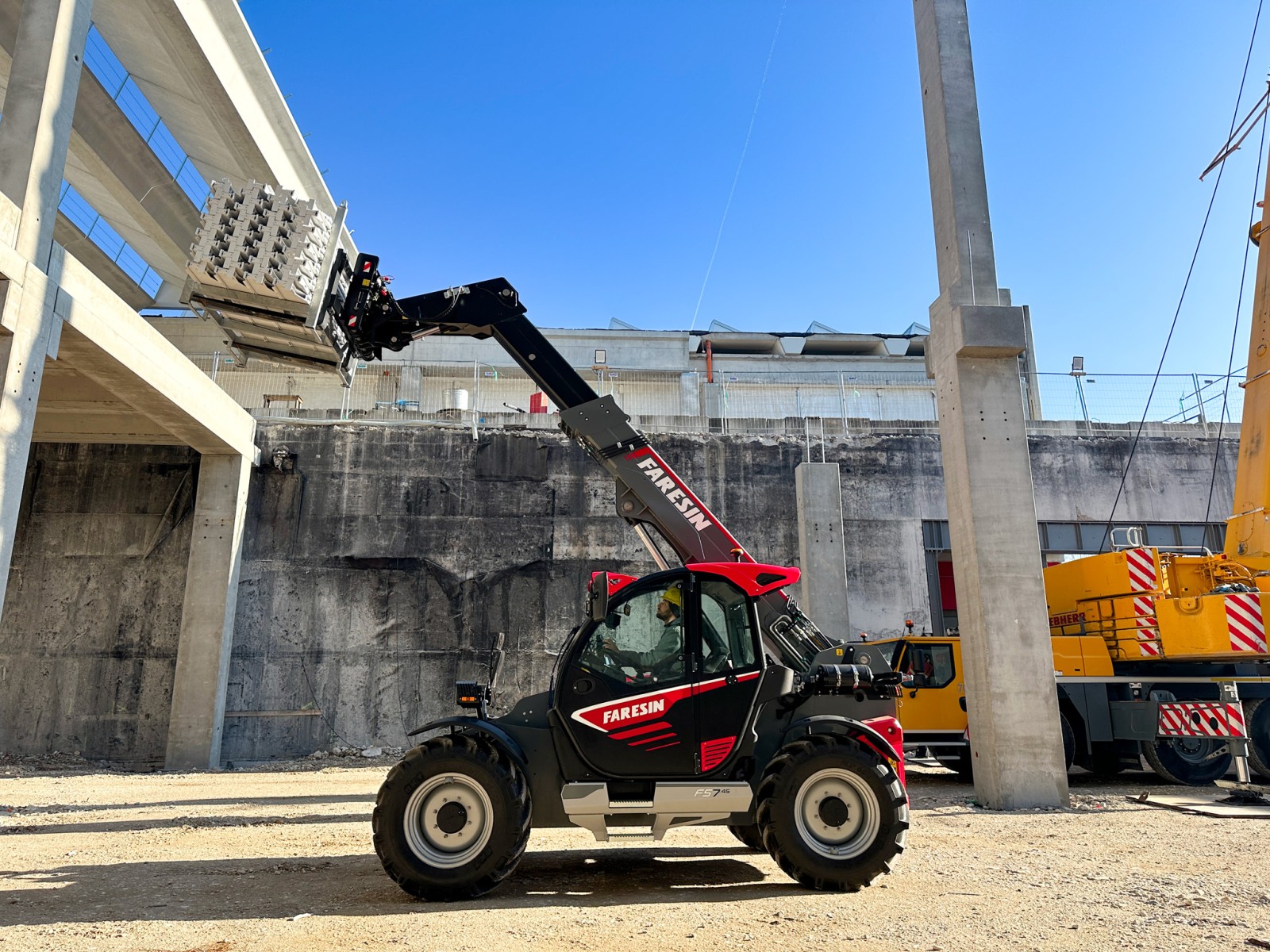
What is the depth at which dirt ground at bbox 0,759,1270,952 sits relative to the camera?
4645 mm

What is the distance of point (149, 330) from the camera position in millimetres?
12734

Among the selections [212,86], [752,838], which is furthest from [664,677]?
[212,86]

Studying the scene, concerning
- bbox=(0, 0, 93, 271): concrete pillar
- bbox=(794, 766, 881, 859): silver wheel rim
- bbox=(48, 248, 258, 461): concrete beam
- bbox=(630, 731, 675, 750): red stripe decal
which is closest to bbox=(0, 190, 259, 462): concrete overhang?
bbox=(48, 248, 258, 461): concrete beam

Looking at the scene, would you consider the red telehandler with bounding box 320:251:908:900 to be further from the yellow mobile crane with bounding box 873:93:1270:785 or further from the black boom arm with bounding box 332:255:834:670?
the yellow mobile crane with bounding box 873:93:1270:785

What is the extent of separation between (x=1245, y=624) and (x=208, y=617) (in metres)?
16.2

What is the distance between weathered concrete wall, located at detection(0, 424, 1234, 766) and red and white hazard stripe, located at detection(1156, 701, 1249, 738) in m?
6.04

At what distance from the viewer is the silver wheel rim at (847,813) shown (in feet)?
18.9

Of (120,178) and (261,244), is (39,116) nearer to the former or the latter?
(261,244)

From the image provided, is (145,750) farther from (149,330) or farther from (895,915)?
(895,915)

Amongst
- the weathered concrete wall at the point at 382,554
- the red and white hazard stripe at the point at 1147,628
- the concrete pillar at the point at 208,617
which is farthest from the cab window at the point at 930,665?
the concrete pillar at the point at 208,617

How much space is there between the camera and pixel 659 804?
19.2ft

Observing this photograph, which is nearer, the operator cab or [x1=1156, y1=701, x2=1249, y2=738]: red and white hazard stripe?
the operator cab

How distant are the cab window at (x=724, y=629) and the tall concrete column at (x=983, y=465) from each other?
5051mm

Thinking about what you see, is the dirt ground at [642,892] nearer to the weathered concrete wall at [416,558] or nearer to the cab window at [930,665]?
the cab window at [930,665]
